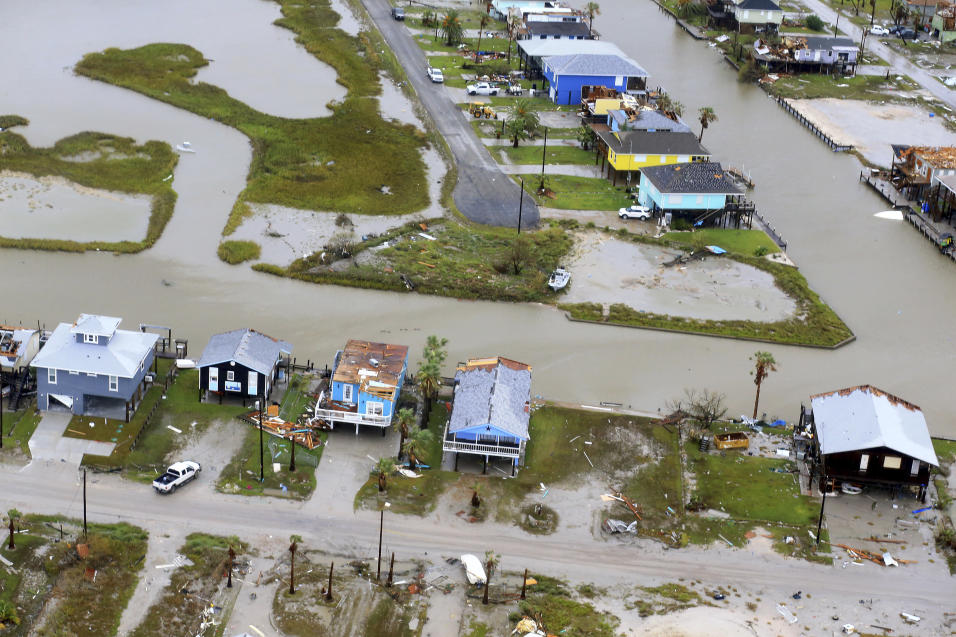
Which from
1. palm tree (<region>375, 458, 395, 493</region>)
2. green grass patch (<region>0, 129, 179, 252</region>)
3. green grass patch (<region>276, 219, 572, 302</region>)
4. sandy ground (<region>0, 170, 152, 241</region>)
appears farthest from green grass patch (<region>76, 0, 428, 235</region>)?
palm tree (<region>375, 458, 395, 493</region>)

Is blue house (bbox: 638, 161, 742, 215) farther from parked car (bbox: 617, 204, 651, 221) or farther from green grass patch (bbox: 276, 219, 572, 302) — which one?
green grass patch (bbox: 276, 219, 572, 302)

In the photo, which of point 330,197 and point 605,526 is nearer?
point 605,526

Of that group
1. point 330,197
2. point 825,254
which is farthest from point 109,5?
point 825,254

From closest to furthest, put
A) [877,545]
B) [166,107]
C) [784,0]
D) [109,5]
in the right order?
[877,545] < [166,107] < [109,5] < [784,0]

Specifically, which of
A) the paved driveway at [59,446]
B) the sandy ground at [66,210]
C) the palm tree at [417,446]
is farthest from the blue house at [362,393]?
the sandy ground at [66,210]

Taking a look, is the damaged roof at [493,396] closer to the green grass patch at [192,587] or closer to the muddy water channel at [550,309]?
the muddy water channel at [550,309]

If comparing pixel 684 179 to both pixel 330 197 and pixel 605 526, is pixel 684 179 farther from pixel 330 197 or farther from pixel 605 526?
pixel 605 526
